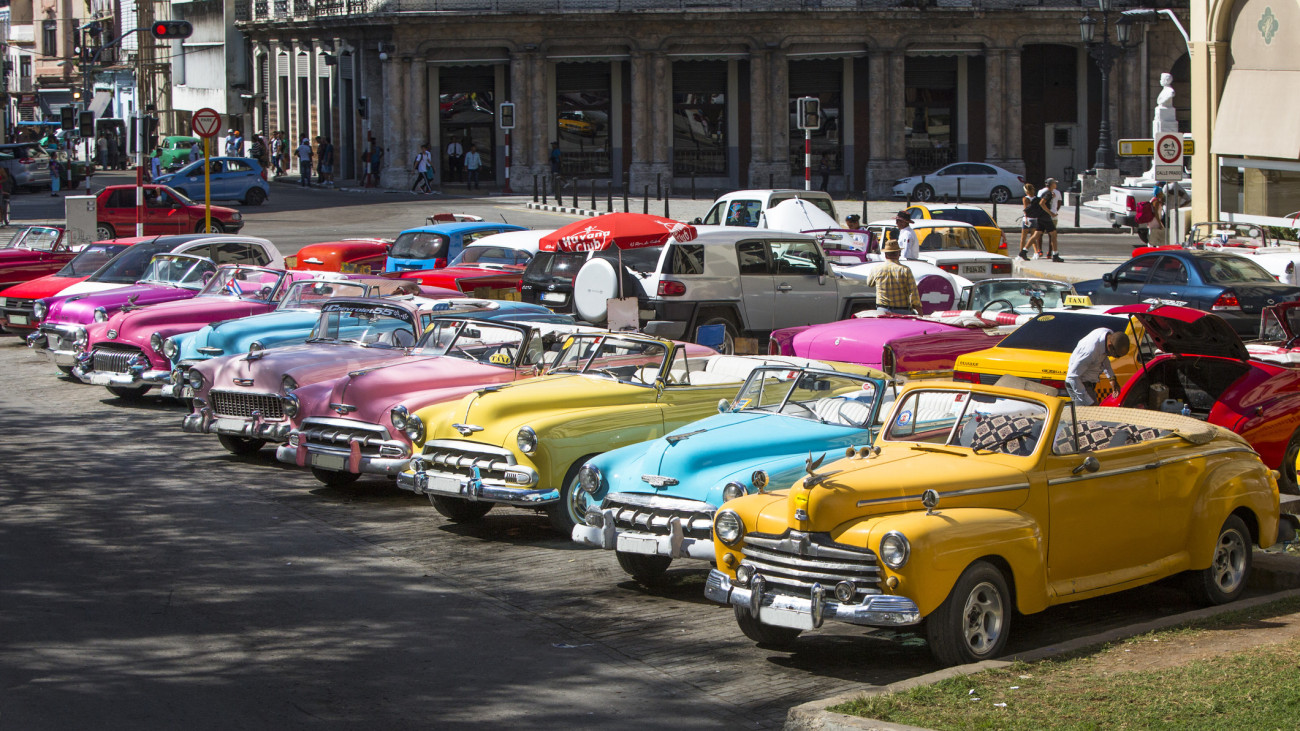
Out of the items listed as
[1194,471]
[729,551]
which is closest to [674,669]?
[729,551]

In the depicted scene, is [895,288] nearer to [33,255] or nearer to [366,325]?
[366,325]

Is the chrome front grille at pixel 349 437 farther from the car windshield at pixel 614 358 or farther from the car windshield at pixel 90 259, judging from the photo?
the car windshield at pixel 90 259

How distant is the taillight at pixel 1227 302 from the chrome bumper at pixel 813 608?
15.1m

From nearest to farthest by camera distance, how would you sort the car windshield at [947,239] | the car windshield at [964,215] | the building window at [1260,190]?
the car windshield at [947,239], the car windshield at [964,215], the building window at [1260,190]

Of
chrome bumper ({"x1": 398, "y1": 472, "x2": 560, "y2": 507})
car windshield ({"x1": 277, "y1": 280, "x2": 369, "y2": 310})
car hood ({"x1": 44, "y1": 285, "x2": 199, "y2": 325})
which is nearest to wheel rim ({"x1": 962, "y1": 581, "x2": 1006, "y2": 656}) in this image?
chrome bumper ({"x1": 398, "y1": 472, "x2": 560, "y2": 507})

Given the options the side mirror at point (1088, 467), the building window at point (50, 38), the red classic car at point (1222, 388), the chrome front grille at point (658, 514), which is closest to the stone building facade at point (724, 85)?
the red classic car at point (1222, 388)

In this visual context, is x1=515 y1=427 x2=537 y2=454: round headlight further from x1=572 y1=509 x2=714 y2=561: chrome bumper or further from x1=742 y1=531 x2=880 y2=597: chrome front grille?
x1=742 y1=531 x2=880 y2=597: chrome front grille

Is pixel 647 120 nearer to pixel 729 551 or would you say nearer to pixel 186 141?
pixel 186 141

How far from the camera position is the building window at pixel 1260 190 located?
30.7 meters

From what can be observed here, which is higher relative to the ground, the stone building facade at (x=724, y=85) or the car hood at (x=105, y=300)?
the stone building facade at (x=724, y=85)

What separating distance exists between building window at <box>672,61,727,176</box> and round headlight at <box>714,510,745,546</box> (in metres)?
47.8

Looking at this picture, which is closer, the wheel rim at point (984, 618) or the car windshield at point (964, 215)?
the wheel rim at point (984, 618)

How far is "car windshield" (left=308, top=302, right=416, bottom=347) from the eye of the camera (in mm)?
14188

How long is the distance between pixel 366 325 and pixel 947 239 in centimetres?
1392
